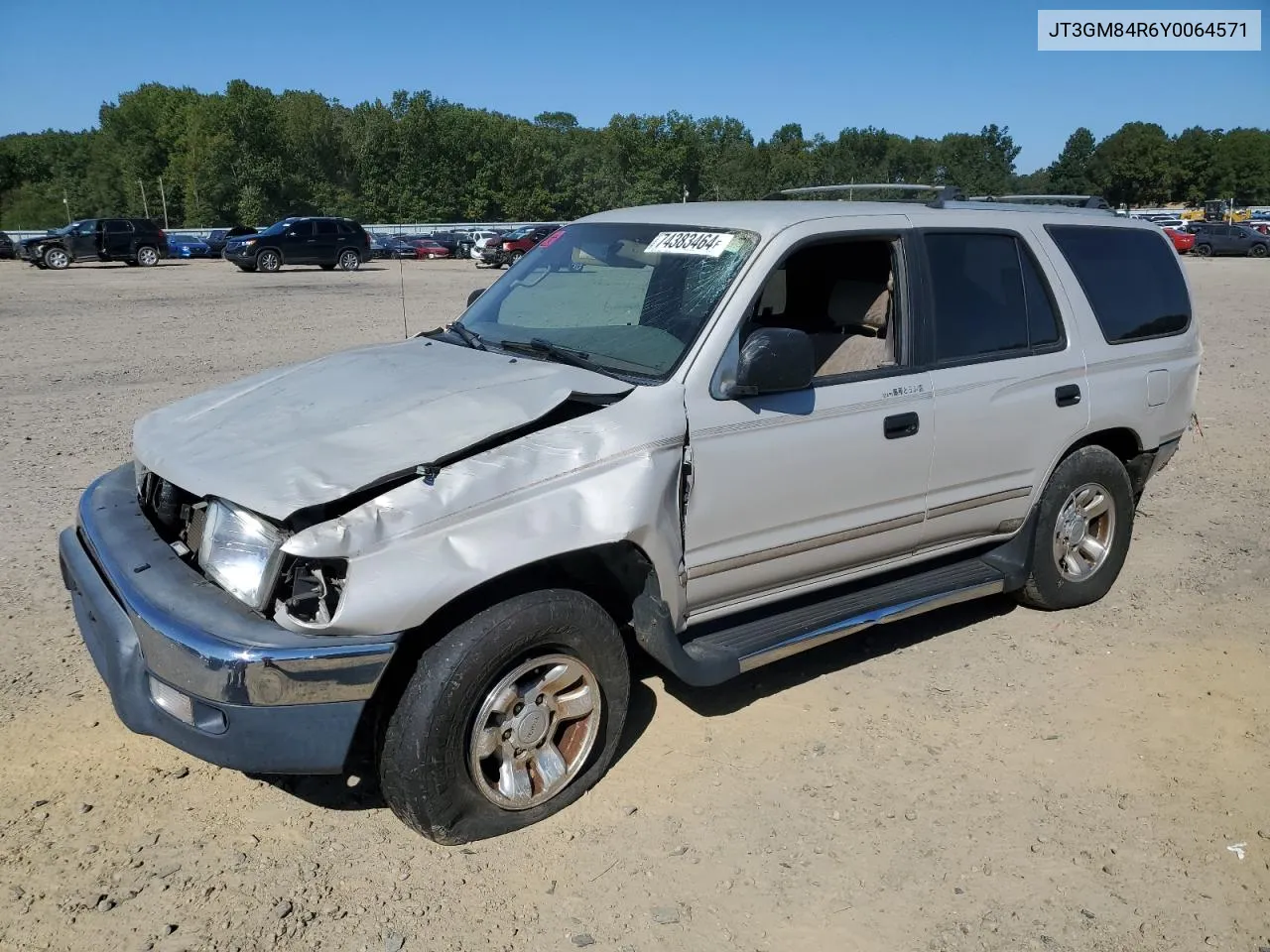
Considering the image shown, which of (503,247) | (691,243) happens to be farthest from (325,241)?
(691,243)

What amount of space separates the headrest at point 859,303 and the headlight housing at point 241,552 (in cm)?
285

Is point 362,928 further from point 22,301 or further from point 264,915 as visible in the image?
point 22,301

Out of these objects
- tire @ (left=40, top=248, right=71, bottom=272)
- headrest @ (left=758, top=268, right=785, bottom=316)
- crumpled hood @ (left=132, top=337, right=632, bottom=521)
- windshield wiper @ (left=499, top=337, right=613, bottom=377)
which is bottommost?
crumpled hood @ (left=132, top=337, right=632, bottom=521)

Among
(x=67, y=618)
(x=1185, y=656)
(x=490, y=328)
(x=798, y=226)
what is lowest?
(x=1185, y=656)

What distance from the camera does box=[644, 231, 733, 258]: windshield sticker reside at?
4.01 metres

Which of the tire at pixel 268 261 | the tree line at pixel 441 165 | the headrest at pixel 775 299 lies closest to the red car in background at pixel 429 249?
the tire at pixel 268 261

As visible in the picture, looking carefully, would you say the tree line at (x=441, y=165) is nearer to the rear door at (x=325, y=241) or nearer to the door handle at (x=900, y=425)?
the rear door at (x=325, y=241)

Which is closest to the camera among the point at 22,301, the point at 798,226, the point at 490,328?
the point at 798,226

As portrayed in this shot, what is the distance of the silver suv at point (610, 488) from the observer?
2.94 metres

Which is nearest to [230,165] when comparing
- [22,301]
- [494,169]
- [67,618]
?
[494,169]

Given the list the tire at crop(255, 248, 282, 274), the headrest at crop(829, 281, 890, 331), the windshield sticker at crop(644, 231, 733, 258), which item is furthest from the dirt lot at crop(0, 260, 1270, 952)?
the tire at crop(255, 248, 282, 274)

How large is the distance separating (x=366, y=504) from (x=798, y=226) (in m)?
2.08

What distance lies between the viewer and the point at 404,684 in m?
3.16

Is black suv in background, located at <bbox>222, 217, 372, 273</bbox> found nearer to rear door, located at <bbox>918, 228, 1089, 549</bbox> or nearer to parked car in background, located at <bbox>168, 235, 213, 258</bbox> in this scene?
parked car in background, located at <bbox>168, 235, 213, 258</bbox>
